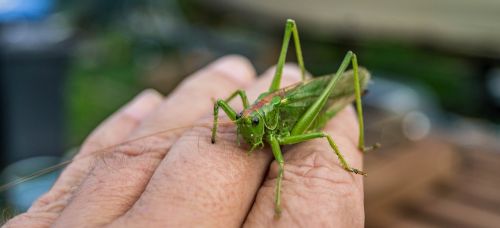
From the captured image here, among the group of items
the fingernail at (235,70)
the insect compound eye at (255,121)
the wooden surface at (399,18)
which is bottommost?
the insect compound eye at (255,121)

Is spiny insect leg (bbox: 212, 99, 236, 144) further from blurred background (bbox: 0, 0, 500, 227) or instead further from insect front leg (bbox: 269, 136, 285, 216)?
blurred background (bbox: 0, 0, 500, 227)

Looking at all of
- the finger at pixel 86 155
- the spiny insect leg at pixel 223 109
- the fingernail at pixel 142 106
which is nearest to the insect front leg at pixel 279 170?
the spiny insect leg at pixel 223 109

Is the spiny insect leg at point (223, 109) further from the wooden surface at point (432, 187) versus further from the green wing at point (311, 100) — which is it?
the wooden surface at point (432, 187)

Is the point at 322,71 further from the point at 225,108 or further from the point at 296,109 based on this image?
the point at 225,108

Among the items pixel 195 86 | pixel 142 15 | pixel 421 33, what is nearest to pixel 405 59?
pixel 421 33

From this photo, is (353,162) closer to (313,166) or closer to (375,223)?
(313,166)
